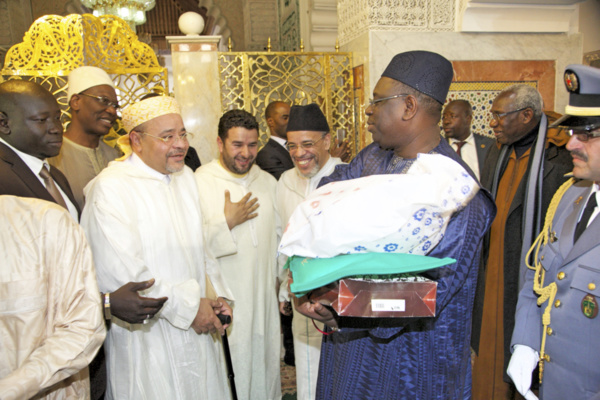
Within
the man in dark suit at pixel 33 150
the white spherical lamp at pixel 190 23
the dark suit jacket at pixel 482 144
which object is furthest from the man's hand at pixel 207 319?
the white spherical lamp at pixel 190 23

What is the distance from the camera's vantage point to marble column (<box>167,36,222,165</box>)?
17.6ft

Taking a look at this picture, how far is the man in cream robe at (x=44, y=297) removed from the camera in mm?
1583

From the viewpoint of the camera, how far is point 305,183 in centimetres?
354

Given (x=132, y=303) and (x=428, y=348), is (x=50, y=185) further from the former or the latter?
(x=428, y=348)

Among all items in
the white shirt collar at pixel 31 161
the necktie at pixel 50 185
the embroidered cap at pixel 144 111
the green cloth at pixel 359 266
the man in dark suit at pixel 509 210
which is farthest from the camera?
the man in dark suit at pixel 509 210

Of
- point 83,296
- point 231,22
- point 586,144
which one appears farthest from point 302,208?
point 231,22

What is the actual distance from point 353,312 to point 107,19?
4941mm

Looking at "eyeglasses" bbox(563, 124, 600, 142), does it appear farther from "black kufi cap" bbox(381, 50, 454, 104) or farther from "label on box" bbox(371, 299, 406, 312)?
"label on box" bbox(371, 299, 406, 312)

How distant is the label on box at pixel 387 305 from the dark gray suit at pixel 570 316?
822 millimetres

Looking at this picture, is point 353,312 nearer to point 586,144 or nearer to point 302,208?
point 302,208

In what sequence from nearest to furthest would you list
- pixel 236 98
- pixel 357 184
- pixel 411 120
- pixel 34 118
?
pixel 357 184
pixel 411 120
pixel 34 118
pixel 236 98

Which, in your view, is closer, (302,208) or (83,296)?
(302,208)

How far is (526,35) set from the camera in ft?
16.2

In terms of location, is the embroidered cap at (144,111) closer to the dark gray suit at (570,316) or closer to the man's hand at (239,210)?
the man's hand at (239,210)
